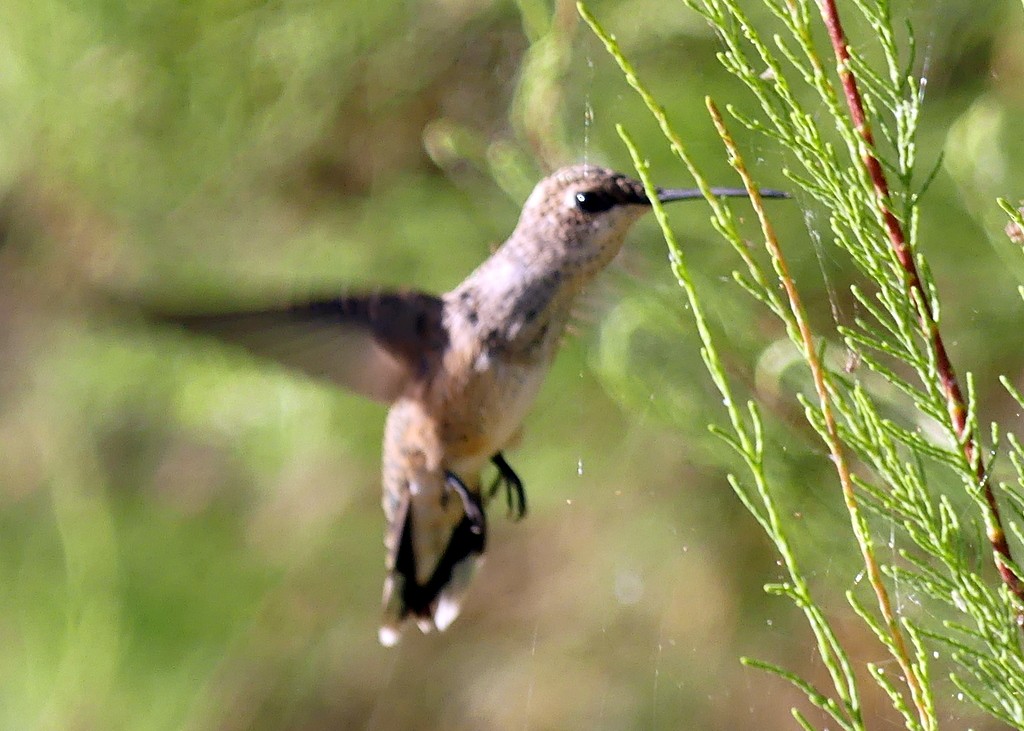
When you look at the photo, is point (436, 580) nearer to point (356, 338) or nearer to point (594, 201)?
point (356, 338)

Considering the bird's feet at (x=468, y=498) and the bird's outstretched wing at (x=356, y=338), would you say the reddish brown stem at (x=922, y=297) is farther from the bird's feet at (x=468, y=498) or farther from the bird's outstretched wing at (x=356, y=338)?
the bird's feet at (x=468, y=498)

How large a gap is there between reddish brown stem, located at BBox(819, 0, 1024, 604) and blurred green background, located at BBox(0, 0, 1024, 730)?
52 cm

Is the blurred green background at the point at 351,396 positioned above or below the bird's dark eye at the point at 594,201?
below

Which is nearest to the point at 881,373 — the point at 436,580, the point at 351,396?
the point at 436,580

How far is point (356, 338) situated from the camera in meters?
0.99

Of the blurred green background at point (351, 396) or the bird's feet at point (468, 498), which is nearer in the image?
the bird's feet at point (468, 498)

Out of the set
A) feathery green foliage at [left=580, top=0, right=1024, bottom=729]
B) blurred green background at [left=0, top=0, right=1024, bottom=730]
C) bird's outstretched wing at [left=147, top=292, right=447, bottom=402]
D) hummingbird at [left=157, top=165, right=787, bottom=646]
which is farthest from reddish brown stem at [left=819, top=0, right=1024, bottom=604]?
blurred green background at [left=0, top=0, right=1024, bottom=730]

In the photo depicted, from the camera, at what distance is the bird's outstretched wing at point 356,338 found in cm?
87

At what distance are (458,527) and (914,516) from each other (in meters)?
0.61

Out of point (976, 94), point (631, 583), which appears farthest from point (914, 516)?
point (631, 583)

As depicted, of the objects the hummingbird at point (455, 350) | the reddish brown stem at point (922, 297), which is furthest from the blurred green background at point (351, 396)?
the reddish brown stem at point (922, 297)

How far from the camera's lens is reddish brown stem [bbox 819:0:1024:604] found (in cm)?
57

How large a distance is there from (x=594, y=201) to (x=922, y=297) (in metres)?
0.31

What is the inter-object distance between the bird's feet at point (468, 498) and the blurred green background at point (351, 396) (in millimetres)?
229
